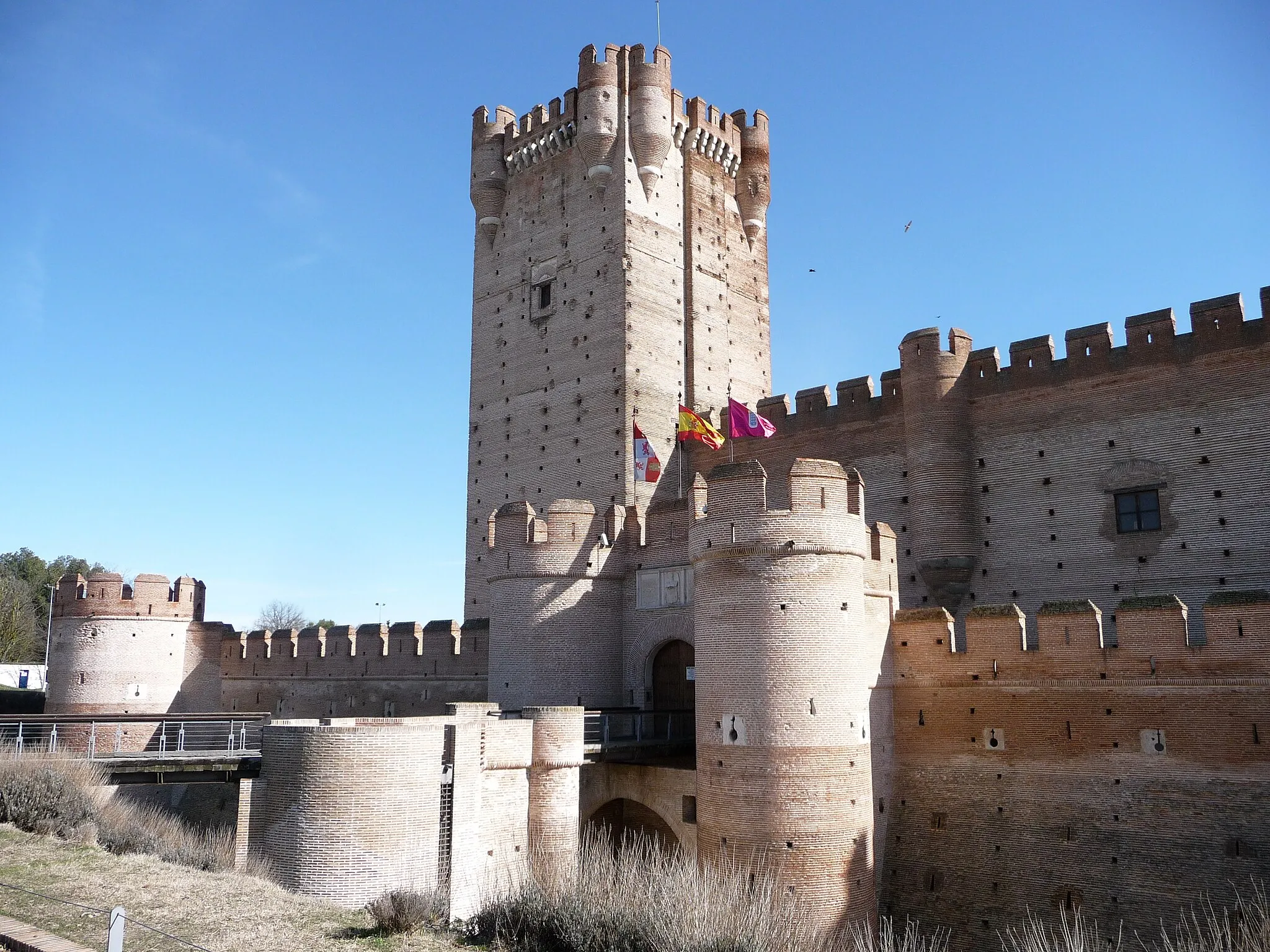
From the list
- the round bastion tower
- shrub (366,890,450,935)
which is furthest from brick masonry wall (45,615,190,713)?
shrub (366,890,450,935)

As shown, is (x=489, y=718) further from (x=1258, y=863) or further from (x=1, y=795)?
(x=1258, y=863)

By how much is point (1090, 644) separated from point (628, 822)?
367 inches

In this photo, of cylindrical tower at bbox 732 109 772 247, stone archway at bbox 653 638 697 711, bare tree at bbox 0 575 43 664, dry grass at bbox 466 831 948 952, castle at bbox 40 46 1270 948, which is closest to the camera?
dry grass at bbox 466 831 948 952

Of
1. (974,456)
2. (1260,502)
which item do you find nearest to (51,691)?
(974,456)

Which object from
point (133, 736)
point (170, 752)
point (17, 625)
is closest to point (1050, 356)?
point (170, 752)

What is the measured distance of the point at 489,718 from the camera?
56.9ft

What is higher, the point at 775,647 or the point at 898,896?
the point at 775,647

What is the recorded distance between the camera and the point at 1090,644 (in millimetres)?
16766

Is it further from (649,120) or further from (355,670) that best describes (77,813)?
(649,120)

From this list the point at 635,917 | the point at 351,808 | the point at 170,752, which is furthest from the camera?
the point at 170,752

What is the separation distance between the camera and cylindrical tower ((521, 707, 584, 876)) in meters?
17.8

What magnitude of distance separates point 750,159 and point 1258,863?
74.0 ft

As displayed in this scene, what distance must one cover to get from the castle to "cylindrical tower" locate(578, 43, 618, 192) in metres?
0.10

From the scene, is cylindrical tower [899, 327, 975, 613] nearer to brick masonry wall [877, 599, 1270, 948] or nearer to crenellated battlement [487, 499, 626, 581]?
brick masonry wall [877, 599, 1270, 948]
